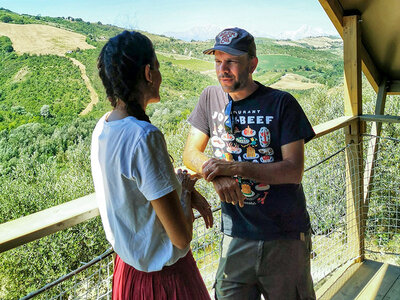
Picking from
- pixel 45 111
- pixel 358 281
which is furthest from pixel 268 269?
pixel 45 111

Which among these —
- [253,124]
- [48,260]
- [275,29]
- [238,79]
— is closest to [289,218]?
[253,124]

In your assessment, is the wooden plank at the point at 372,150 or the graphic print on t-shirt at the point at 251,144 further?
the wooden plank at the point at 372,150

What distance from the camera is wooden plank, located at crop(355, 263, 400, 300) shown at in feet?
→ 6.66

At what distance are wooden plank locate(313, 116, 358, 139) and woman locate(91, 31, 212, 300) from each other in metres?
0.90

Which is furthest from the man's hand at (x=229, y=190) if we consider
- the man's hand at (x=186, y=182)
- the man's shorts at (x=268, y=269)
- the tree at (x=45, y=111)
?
the tree at (x=45, y=111)

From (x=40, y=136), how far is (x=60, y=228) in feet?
89.8

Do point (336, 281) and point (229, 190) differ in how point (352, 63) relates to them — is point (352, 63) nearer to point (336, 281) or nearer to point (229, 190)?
point (336, 281)

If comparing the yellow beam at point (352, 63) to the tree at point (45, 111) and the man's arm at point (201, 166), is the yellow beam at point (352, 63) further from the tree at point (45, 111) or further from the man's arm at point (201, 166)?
the tree at point (45, 111)

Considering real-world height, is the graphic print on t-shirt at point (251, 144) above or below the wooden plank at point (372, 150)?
above

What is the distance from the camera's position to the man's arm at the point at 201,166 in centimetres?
108

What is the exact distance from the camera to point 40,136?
26.2 meters

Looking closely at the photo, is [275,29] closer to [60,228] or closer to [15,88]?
[15,88]

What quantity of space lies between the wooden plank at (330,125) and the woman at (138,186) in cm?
90

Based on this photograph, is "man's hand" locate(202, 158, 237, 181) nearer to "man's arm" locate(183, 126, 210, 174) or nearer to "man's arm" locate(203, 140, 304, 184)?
"man's arm" locate(203, 140, 304, 184)
